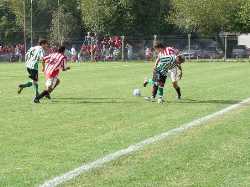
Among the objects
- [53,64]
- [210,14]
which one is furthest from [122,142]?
[210,14]

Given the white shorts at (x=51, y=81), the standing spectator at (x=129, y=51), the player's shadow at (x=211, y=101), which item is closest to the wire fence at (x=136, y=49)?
the standing spectator at (x=129, y=51)

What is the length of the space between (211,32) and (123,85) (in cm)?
4290

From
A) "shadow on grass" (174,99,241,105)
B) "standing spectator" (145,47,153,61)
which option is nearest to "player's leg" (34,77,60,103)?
"shadow on grass" (174,99,241,105)

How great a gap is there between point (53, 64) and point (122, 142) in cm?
809

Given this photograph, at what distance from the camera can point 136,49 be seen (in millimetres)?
66625

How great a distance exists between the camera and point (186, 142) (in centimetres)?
1020

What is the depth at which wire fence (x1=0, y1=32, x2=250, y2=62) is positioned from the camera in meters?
62.4

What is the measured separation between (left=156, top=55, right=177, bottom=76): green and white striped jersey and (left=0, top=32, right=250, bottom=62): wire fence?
43.3 metres

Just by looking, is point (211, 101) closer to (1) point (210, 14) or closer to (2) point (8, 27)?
(1) point (210, 14)

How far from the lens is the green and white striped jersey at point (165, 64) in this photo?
17516 millimetres

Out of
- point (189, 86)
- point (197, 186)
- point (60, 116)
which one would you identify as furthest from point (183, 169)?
point (189, 86)

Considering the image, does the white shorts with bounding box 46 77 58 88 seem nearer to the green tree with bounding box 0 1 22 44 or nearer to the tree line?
the tree line

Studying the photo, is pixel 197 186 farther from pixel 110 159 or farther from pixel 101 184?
pixel 110 159

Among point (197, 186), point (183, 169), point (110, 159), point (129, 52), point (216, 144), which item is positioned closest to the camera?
point (197, 186)
